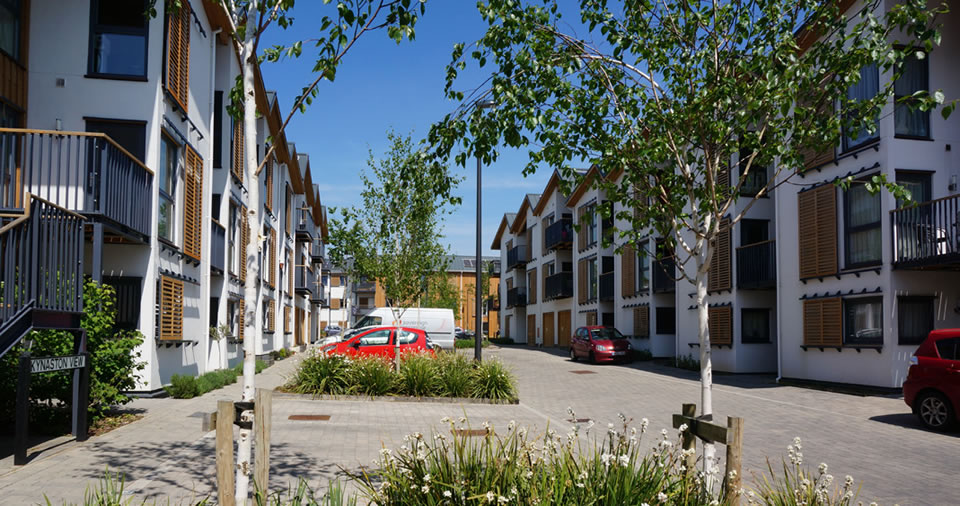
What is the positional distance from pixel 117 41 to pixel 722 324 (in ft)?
64.8

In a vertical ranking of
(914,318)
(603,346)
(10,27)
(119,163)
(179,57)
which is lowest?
(603,346)

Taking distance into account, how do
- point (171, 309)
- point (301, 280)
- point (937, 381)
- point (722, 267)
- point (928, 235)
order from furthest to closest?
1. point (301, 280)
2. point (722, 267)
3. point (928, 235)
4. point (171, 309)
5. point (937, 381)

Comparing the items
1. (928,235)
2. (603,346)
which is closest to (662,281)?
(603,346)

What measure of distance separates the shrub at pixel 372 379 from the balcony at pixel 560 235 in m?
29.4

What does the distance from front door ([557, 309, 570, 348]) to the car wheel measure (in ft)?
110

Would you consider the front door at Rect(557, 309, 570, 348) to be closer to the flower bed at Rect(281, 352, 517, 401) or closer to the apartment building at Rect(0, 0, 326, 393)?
the apartment building at Rect(0, 0, 326, 393)

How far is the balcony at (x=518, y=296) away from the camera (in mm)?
58500

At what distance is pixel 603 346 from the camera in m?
31.3

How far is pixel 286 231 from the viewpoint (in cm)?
3931

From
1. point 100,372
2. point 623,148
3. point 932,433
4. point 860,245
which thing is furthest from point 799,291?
point 100,372

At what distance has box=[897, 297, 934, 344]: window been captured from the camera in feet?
58.6

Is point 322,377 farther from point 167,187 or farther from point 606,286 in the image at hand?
point 606,286

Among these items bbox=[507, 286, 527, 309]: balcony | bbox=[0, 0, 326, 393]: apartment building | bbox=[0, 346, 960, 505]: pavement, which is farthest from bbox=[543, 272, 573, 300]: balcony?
bbox=[0, 0, 326, 393]: apartment building

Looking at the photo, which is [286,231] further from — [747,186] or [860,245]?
[860,245]
